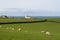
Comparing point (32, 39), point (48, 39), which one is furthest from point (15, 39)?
point (48, 39)

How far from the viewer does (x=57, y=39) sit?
14.8m

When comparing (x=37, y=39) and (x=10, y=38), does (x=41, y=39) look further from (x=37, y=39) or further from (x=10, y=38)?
(x=10, y=38)

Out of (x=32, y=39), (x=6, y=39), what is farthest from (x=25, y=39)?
(x=6, y=39)

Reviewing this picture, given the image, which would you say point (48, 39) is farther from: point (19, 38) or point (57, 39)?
point (19, 38)

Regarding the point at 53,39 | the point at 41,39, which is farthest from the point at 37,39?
the point at 53,39

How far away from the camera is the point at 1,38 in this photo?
1421 cm

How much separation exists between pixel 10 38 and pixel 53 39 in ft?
12.0

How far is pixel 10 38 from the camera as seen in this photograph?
14.4m

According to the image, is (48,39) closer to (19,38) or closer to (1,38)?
(19,38)

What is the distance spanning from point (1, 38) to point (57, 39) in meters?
4.73

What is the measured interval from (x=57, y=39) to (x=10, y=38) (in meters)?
4.00

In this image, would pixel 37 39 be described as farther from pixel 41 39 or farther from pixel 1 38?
pixel 1 38

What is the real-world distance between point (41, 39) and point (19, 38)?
6.10 feet

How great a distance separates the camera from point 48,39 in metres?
14.8
